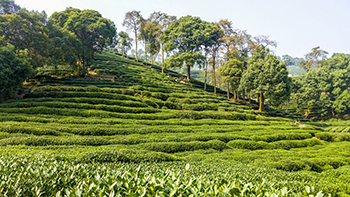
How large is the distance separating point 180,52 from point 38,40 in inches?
931

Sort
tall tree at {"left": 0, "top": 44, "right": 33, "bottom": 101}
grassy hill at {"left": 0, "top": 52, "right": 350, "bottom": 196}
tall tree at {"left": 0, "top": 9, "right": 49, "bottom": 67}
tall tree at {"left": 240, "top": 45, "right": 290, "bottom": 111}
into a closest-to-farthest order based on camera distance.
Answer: grassy hill at {"left": 0, "top": 52, "right": 350, "bottom": 196}
tall tree at {"left": 0, "top": 44, "right": 33, "bottom": 101}
tall tree at {"left": 0, "top": 9, "right": 49, "bottom": 67}
tall tree at {"left": 240, "top": 45, "right": 290, "bottom": 111}

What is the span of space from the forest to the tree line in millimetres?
180

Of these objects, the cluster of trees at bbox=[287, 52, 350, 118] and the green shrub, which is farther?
the cluster of trees at bbox=[287, 52, 350, 118]

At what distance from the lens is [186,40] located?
3416 centimetres

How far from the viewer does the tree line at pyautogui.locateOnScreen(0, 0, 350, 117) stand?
59.5 feet

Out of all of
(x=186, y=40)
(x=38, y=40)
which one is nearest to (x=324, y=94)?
(x=186, y=40)

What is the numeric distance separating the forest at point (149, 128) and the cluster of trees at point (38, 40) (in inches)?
4.9

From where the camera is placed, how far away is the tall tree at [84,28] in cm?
2503

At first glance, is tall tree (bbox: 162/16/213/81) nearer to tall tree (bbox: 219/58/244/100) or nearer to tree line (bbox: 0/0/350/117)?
tree line (bbox: 0/0/350/117)

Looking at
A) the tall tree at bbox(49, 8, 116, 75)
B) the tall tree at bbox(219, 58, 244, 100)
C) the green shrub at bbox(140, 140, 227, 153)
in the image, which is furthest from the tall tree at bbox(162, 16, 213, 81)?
the green shrub at bbox(140, 140, 227, 153)

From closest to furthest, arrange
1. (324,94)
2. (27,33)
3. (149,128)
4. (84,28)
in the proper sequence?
1. (149,128)
2. (27,33)
3. (84,28)
4. (324,94)

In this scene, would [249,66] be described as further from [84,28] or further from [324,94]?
[84,28]

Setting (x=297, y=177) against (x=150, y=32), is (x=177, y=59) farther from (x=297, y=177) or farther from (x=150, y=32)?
(x=297, y=177)

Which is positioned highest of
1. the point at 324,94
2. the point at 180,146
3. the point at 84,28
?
the point at 84,28
